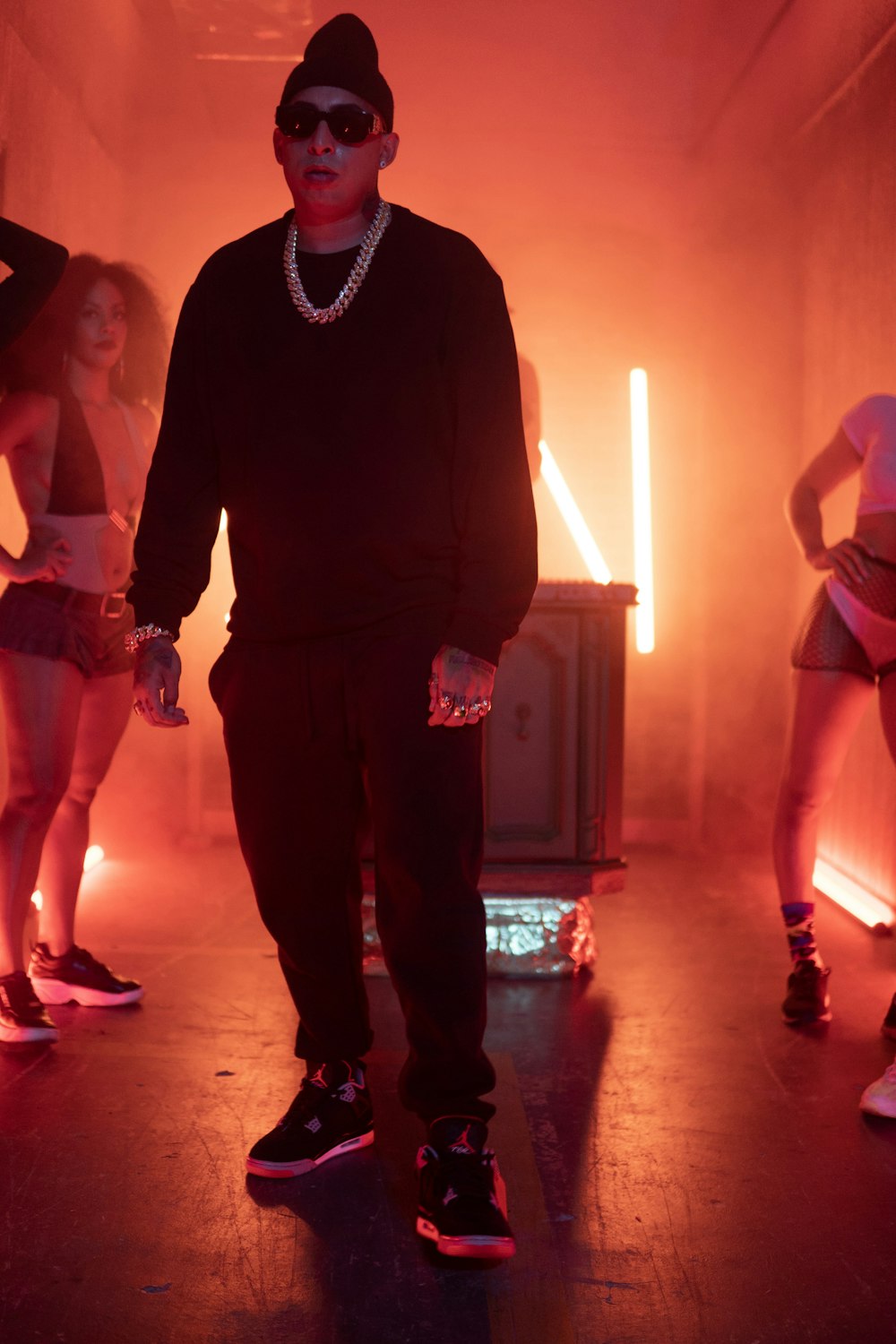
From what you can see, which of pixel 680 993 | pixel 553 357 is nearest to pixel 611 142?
pixel 553 357

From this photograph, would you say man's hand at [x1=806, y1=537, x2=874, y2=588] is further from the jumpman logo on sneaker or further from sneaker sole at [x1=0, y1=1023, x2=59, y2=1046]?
sneaker sole at [x1=0, y1=1023, x2=59, y2=1046]

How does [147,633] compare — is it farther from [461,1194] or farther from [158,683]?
[461,1194]

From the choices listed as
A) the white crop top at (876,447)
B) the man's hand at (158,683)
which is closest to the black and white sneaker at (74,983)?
the man's hand at (158,683)

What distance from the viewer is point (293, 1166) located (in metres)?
1.99

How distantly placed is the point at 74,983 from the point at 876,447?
2.13 m

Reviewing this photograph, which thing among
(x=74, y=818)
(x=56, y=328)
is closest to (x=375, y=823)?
(x=74, y=818)

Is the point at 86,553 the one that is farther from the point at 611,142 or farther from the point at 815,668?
the point at 611,142

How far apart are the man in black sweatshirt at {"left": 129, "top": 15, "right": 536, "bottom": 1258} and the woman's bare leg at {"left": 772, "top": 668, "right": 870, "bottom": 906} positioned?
1.19m

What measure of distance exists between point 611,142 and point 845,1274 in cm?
403

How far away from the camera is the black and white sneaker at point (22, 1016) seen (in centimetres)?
257

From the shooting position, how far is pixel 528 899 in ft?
10.7

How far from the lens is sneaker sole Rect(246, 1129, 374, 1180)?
1.98 meters

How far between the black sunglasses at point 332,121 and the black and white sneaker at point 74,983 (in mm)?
1894

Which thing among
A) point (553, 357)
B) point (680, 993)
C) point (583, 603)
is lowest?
point (680, 993)
